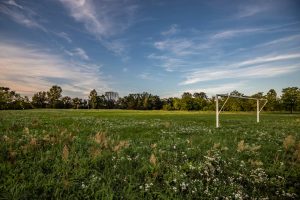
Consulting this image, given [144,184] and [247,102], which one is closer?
[144,184]

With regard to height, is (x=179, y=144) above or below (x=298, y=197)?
above

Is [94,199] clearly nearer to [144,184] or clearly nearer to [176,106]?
[144,184]

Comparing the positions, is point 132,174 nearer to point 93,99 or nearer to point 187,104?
point 187,104

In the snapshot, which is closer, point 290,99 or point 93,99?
point 290,99

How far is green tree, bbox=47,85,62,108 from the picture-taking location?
161 m

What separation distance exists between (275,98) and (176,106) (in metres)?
71.4

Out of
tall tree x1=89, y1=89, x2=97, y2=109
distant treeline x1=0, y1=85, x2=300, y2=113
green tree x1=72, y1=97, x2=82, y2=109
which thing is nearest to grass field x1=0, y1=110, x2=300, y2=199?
distant treeline x1=0, y1=85, x2=300, y2=113

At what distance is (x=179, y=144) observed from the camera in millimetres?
10938

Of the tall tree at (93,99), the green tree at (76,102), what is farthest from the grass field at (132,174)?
the tall tree at (93,99)

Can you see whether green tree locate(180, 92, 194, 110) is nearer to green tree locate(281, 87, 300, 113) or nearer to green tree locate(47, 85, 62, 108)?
green tree locate(281, 87, 300, 113)

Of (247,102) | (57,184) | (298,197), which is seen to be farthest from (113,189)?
(247,102)

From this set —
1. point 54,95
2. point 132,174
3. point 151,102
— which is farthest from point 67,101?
point 132,174

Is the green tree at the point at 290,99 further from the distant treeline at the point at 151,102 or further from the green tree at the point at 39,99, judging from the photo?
the green tree at the point at 39,99

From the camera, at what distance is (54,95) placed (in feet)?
545
